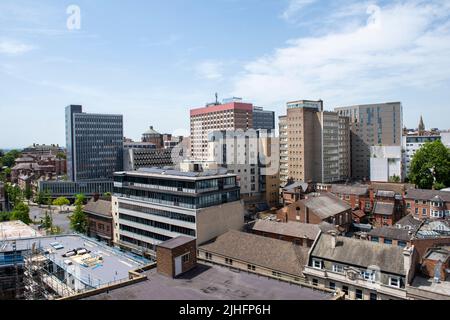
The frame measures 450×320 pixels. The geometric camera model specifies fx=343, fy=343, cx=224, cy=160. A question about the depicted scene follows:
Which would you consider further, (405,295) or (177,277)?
(405,295)

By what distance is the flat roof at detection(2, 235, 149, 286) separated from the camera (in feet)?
102

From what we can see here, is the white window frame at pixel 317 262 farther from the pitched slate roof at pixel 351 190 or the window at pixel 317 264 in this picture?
the pitched slate roof at pixel 351 190

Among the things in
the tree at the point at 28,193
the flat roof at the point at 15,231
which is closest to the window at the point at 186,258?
the flat roof at the point at 15,231

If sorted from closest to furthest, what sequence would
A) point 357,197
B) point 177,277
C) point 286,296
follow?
point 286,296 < point 177,277 < point 357,197

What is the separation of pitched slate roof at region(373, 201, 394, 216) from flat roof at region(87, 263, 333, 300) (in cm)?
4140

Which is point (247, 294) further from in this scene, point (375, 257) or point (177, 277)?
point (375, 257)

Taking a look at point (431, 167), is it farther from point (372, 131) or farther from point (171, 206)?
point (171, 206)

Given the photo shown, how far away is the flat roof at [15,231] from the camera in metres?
46.1

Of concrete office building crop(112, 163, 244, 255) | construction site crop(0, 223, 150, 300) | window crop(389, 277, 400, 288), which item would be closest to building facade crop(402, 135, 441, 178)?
concrete office building crop(112, 163, 244, 255)

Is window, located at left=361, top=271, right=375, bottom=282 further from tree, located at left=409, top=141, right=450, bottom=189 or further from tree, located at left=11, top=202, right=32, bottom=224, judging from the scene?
tree, located at left=11, top=202, right=32, bottom=224

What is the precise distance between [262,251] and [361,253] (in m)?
9.53
